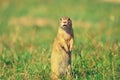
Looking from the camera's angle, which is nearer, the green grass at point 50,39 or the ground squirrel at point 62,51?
the ground squirrel at point 62,51

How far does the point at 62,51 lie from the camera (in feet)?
26.1

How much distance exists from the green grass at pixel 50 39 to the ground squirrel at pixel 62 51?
0.77ft

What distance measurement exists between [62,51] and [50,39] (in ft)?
18.2

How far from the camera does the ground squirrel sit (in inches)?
310

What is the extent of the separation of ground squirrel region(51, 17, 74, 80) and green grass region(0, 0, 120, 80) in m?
0.23

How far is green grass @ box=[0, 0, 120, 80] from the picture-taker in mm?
8281

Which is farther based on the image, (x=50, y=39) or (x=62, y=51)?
(x=50, y=39)

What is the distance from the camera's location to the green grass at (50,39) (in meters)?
8.28

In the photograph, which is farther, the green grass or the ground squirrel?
the green grass

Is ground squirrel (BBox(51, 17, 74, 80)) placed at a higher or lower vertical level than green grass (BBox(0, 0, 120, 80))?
higher

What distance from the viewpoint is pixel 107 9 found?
66.7 ft

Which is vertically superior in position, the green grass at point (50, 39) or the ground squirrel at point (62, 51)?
the ground squirrel at point (62, 51)

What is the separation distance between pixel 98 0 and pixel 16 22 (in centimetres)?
714

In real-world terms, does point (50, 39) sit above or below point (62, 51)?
below
